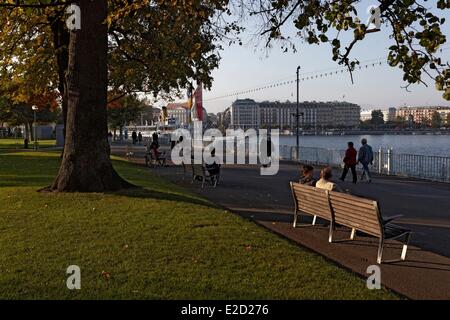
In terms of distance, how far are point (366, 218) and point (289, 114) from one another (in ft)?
322

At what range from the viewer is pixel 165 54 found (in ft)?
69.3

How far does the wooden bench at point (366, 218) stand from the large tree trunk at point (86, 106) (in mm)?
6496

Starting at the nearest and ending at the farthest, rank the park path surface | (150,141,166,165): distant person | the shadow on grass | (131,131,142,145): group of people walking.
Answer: the park path surface < the shadow on grass < (150,141,166,165): distant person < (131,131,142,145): group of people walking

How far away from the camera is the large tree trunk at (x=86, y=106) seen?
12.6m

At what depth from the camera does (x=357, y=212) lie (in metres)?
7.95

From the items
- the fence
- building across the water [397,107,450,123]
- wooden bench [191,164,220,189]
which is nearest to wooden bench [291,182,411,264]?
wooden bench [191,164,220,189]

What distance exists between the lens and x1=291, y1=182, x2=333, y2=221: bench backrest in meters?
9.05

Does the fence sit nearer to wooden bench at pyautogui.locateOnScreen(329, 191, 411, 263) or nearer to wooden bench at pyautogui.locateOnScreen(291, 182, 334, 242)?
wooden bench at pyautogui.locateOnScreen(291, 182, 334, 242)

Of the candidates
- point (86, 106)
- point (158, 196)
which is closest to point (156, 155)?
point (86, 106)

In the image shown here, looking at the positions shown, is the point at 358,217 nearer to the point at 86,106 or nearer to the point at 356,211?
the point at 356,211

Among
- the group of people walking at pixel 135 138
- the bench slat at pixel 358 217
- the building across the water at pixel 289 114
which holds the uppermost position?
the building across the water at pixel 289 114

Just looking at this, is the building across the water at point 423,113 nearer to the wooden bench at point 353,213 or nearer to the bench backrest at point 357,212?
the wooden bench at point 353,213

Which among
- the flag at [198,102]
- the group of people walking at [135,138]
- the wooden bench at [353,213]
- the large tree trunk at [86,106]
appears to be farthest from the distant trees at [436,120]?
the wooden bench at [353,213]
